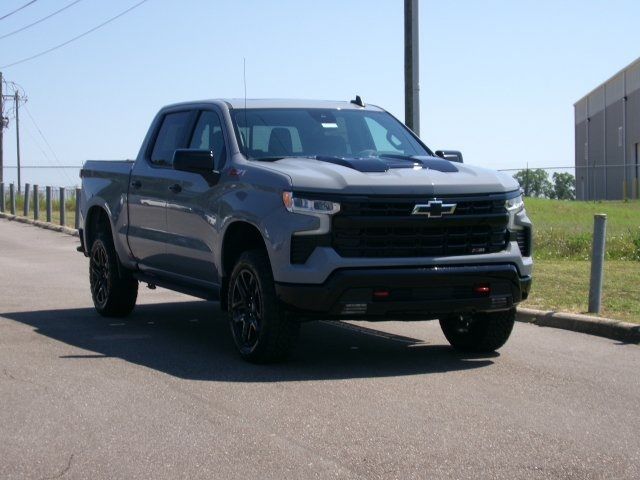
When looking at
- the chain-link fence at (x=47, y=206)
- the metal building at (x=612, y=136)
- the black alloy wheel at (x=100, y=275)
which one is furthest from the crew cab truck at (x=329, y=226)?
the metal building at (x=612, y=136)

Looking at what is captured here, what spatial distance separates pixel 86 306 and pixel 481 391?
6.29 meters

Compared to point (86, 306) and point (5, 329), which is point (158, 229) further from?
point (86, 306)

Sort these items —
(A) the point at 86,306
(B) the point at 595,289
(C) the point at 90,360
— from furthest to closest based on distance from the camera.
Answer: (A) the point at 86,306, (B) the point at 595,289, (C) the point at 90,360

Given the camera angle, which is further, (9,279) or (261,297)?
(9,279)

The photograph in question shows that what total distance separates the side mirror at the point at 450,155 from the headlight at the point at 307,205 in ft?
7.53

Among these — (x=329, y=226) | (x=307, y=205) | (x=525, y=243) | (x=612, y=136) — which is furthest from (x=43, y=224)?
(x=612, y=136)

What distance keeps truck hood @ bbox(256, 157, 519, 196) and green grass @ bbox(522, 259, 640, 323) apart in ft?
8.84

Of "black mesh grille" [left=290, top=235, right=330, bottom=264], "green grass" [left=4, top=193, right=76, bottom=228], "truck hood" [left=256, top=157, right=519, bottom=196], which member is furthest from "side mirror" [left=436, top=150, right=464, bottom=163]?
"green grass" [left=4, top=193, right=76, bottom=228]

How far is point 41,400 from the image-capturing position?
7.56m

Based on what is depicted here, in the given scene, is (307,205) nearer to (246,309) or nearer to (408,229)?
(408,229)

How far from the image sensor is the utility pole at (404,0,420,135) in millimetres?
18000

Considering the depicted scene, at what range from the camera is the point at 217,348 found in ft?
32.4

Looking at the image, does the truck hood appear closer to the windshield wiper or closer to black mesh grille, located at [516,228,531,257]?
the windshield wiper

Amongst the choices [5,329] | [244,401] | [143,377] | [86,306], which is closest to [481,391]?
[244,401]
